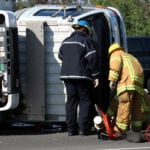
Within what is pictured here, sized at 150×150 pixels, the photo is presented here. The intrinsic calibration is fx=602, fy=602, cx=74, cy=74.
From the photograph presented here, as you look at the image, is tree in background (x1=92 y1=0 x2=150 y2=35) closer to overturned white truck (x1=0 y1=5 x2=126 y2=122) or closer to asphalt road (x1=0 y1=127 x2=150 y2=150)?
overturned white truck (x1=0 y1=5 x2=126 y2=122)

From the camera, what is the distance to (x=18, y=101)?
9375mm

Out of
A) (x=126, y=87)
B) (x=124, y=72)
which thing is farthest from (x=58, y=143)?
(x=124, y=72)

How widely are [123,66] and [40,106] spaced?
163 centimetres

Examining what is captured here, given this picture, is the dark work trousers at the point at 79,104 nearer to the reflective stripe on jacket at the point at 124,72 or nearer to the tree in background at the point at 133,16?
the reflective stripe on jacket at the point at 124,72

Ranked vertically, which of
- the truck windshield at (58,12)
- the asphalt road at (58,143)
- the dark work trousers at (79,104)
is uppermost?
the truck windshield at (58,12)

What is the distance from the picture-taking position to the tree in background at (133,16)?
28.4 metres

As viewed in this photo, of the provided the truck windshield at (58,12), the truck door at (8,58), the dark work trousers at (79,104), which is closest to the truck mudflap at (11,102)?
the truck door at (8,58)

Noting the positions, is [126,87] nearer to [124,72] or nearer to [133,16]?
[124,72]

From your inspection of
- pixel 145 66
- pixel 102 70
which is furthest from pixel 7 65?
pixel 145 66

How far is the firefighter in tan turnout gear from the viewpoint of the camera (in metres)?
9.02

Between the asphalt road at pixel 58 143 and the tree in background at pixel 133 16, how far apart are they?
18.9 meters

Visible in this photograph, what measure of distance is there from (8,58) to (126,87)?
1.83 m

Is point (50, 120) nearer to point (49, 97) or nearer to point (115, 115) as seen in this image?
point (49, 97)

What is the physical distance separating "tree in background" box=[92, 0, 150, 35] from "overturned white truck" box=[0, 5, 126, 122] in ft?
59.7
